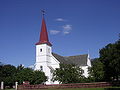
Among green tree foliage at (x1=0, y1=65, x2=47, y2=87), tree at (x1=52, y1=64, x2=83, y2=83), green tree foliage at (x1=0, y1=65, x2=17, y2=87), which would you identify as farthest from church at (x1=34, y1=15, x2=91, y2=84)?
tree at (x1=52, y1=64, x2=83, y2=83)

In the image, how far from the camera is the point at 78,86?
3969 cm

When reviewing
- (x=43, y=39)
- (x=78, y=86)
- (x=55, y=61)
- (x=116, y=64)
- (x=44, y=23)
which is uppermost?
(x=44, y=23)

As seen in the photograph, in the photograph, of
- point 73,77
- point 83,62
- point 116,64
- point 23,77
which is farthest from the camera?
point 83,62

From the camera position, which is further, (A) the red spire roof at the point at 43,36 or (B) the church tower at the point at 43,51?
(A) the red spire roof at the point at 43,36

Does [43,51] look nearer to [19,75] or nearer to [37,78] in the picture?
[37,78]

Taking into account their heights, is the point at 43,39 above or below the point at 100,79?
above

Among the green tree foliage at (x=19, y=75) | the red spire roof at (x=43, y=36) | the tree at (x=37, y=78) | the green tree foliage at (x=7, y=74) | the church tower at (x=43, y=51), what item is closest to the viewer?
the green tree foliage at (x=19, y=75)

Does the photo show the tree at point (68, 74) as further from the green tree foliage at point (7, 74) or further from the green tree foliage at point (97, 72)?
the green tree foliage at point (7, 74)

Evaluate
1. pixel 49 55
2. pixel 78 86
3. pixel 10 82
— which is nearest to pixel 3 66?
pixel 10 82

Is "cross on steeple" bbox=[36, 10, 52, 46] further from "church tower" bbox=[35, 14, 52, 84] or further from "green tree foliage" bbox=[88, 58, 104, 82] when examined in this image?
"green tree foliage" bbox=[88, 58, 104, 82]

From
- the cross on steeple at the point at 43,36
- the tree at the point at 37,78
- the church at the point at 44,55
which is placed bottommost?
the tree at the point at 37,78

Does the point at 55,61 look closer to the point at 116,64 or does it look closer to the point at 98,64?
the point at 98,64

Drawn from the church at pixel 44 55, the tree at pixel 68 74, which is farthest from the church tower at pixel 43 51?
the tree at pixel 68 74

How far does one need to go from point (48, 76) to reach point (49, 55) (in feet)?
25.0
